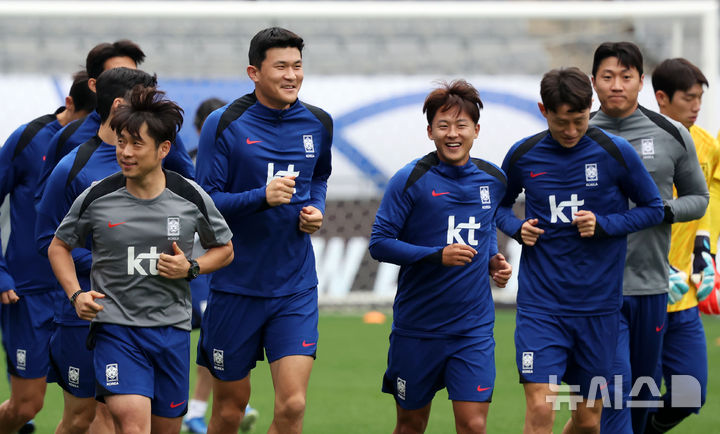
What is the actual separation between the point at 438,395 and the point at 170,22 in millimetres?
7730

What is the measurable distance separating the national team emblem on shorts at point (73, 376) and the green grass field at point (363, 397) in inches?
92.4

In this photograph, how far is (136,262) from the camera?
16.0ft

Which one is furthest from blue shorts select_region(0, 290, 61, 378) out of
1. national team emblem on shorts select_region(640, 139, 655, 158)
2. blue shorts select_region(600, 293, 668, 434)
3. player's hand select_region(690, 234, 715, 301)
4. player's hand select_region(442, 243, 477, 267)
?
player's hand select_region(690, 234, 715, 301)

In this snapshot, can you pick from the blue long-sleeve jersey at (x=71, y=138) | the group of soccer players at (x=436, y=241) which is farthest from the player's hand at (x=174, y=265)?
the blue long-sleeve jersey at (x=71, y=138)

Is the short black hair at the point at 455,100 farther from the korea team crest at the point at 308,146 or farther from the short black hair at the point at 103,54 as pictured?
the short black hair at the point at 103,54

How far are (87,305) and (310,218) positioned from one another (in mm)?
1355

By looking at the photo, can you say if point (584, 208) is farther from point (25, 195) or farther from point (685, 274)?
point (25, 195)

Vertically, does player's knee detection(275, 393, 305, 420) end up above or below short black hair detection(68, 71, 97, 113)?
below

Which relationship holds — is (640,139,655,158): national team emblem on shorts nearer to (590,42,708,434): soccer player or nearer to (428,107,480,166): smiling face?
(590,42,708,434): soccer player

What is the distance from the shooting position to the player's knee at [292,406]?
5.50 meters

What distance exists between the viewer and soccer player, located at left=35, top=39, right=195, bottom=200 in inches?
225

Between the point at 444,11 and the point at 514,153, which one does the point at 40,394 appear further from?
the point at 444,11

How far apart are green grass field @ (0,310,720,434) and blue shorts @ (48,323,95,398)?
2.31 metres

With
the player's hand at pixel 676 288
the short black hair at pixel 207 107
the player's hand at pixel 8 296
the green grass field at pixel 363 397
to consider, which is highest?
the short black hair at pixel 207 107
